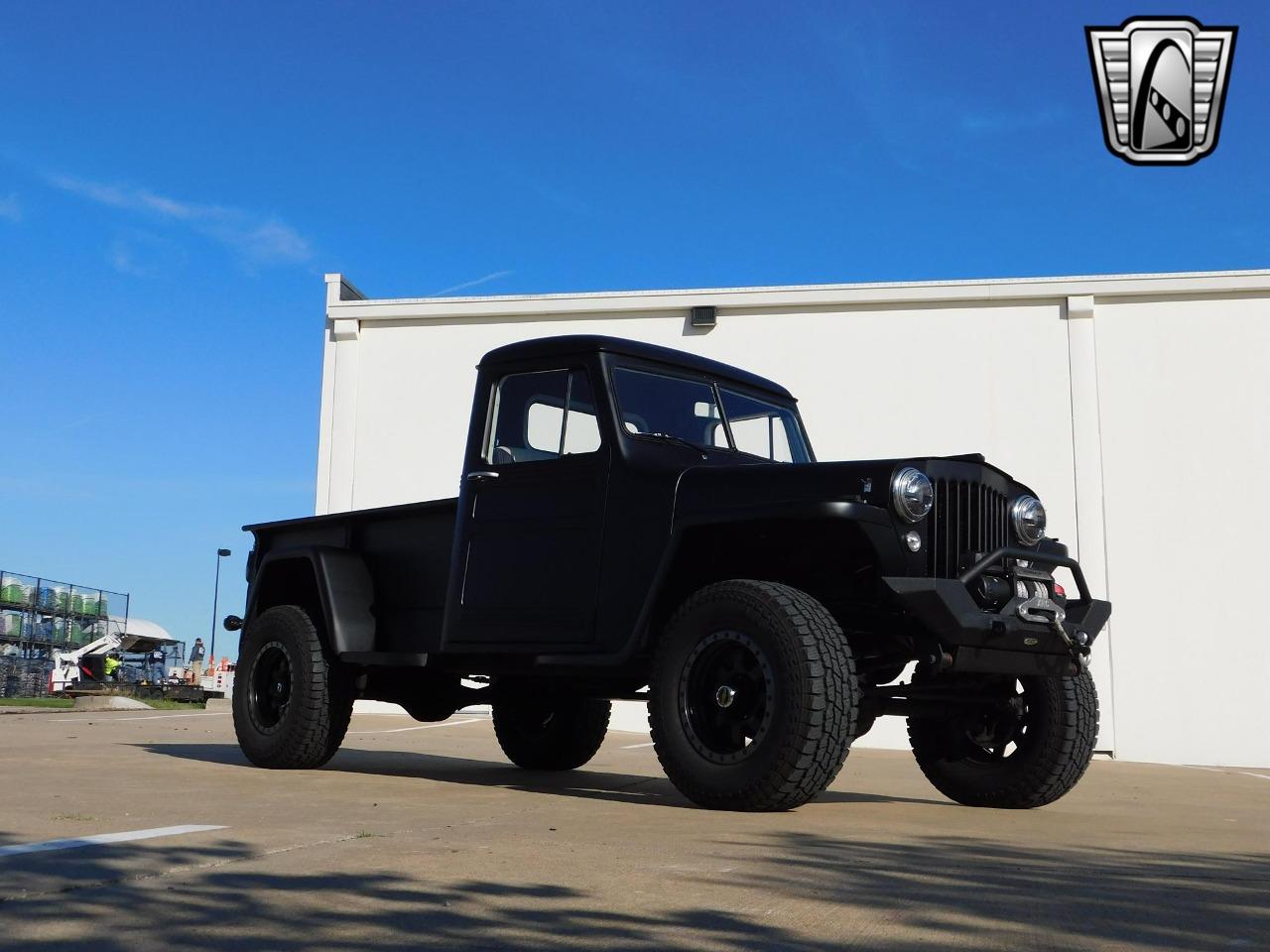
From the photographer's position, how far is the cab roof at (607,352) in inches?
265

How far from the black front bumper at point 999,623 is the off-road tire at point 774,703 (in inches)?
14.7

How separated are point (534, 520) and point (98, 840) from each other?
305cm

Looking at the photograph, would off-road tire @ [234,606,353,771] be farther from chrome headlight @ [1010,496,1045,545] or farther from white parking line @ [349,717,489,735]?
white parking line @ [349,717,489,735]

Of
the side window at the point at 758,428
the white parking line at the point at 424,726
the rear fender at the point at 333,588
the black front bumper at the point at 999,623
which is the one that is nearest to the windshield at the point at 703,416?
the side window at the point at 758,428

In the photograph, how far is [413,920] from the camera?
278 centimetres

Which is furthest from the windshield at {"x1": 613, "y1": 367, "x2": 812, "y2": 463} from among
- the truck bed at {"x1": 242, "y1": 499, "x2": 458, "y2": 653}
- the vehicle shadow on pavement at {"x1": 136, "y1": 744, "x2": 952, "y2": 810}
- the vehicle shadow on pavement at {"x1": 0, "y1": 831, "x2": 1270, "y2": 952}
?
the vehicle shadow on pavement at {"x1": 0, "y1": 831, "x2": 1270, "y2": 952}

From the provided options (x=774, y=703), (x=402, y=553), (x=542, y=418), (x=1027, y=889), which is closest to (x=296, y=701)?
(x=402, y=553)

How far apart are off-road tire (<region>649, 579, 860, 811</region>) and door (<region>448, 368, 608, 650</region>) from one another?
0.83m

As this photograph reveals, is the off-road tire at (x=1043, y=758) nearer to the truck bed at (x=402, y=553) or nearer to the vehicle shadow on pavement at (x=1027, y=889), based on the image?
the vehicle shadow on pavement at (x=1027, y=889)

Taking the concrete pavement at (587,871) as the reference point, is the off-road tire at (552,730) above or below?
above

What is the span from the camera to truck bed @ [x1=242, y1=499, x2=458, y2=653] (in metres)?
7.45

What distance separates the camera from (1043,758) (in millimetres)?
6223

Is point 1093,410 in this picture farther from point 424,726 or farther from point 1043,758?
point 1043,758

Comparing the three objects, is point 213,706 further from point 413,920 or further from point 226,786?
point 413,920
